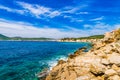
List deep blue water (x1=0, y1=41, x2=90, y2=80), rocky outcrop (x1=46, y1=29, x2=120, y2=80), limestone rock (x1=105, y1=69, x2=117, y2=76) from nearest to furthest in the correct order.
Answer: limestone rock (x1=105, y1=69, x2=117, y2=76) → rocky outcrop (x1=46, y1=29, x2=120, y2=80) → deep blue water (x1=0, y1=41, x2=90, y2=80)

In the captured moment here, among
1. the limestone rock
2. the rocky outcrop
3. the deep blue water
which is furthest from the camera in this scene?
the deep blue water

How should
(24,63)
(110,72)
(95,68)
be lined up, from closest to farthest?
(110,72) < (95,68) < (24,63)

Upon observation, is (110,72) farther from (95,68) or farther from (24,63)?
(24,63)

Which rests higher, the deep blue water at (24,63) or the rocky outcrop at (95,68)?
the rocky outcrop at (95,68)

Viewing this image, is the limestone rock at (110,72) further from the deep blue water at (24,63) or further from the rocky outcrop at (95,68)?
the deep blue water at (24,63)

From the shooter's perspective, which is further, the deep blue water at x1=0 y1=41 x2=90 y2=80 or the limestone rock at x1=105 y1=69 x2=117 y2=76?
the deep blue water at x1=0 y1=41 x2=90 y2=80

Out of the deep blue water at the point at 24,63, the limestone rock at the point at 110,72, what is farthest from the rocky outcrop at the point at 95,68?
the deep blue water at the point at 24,63

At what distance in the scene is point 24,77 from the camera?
34.2 meters

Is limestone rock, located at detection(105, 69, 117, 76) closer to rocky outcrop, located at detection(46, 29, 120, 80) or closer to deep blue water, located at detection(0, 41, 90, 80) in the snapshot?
rocky outcrop, located at detection(46, 29, 120, 80)

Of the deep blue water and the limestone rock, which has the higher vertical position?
the limestone rock

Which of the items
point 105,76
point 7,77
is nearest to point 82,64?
point 105,76

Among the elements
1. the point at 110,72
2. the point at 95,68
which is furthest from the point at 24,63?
the point at 110,72

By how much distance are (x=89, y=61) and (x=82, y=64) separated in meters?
1.02

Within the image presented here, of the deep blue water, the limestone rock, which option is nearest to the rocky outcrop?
the limestone rock
